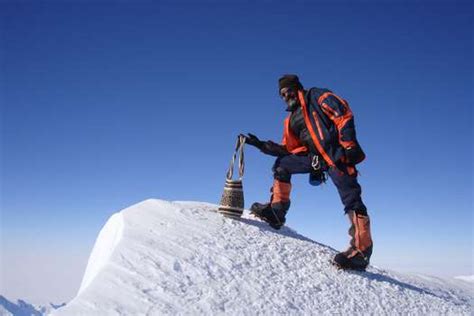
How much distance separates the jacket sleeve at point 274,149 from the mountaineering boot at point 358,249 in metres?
1.33

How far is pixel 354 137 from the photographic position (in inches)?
177

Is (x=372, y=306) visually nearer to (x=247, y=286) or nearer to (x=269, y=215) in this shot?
(x=247, y=286)

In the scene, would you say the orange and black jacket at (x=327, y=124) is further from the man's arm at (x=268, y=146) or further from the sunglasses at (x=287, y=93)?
the man's arm at (x=268, y=146)

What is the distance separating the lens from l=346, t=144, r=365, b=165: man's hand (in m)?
4.45

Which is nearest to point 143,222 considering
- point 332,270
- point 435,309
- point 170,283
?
point 170,283

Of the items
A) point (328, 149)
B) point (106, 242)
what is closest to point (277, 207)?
point (328, 149)

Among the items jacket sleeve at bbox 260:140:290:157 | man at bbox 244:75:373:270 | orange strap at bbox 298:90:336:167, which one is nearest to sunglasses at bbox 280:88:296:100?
A: man at bbox 244:75:373:270

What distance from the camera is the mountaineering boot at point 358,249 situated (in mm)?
4578

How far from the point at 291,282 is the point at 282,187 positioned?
1732 mm

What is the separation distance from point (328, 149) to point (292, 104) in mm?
801

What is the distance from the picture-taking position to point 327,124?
4723 mm

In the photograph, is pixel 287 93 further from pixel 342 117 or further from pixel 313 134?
pixel 342 117

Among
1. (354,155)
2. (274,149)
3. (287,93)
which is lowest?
(354,155)

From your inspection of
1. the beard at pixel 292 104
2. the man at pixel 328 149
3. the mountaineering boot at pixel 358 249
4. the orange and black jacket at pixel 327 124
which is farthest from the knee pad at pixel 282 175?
the mountaineering boot at pixel 358 249
